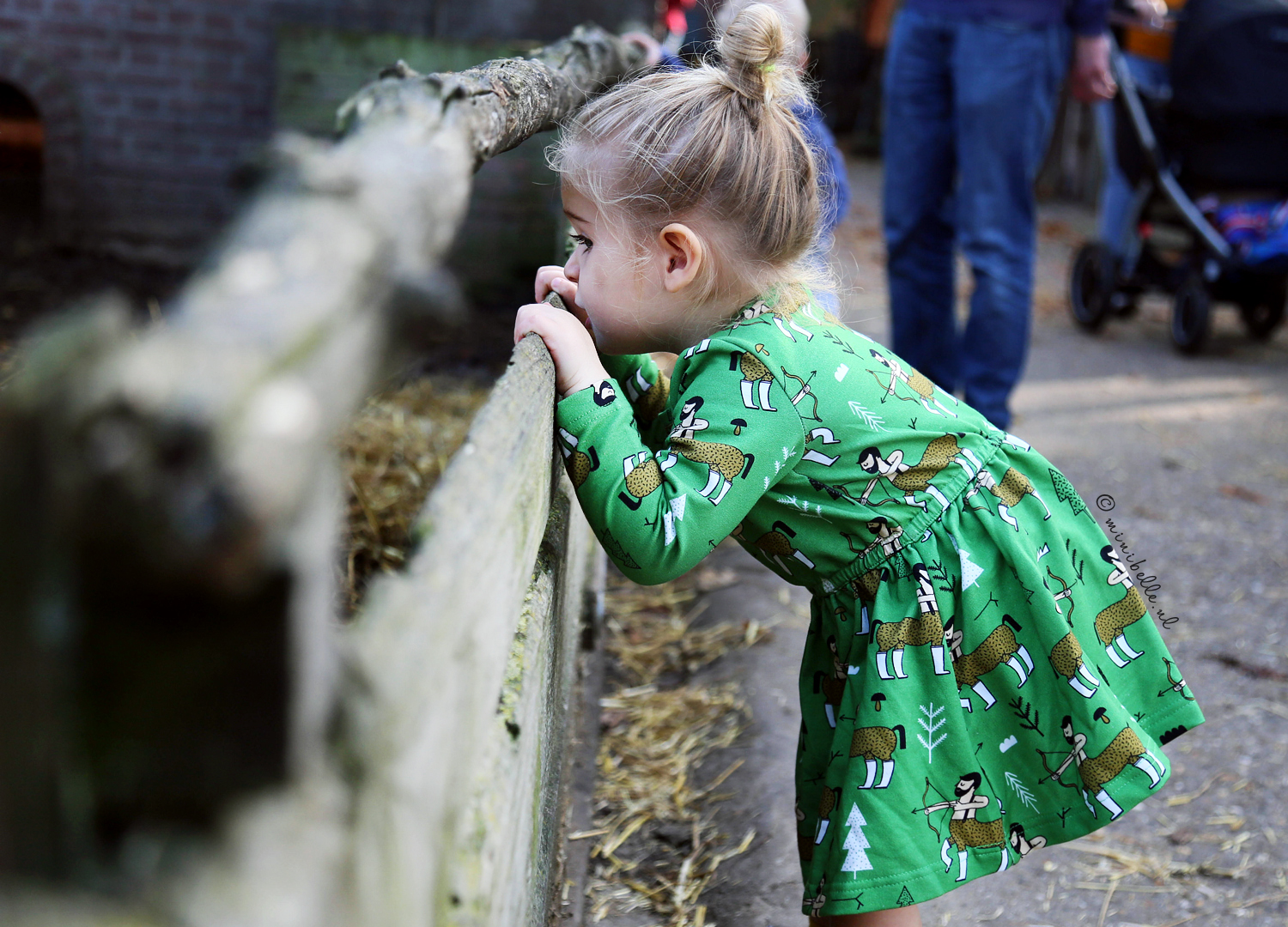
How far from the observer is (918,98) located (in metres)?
3.51

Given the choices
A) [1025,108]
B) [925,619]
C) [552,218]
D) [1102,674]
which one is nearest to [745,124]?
[925,619]

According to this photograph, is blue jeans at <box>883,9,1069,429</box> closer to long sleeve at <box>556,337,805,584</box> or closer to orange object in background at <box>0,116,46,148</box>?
long sleeve at <box>556,337,805,584</box>

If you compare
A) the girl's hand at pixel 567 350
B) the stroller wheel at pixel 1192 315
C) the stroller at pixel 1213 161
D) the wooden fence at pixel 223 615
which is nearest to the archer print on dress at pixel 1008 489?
the girl's hand at pixel 567 350

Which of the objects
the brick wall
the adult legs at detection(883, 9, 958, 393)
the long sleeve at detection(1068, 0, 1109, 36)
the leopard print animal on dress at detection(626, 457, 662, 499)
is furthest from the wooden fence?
the brick wall

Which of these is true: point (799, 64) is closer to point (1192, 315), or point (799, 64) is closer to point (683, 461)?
point (683, 461)

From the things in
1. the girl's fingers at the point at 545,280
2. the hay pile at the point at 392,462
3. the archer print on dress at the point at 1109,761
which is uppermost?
the girl's fingers at the point at 545,280

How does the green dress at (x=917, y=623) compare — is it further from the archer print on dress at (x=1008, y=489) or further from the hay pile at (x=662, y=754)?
the hay pile at (x=662, y=754)

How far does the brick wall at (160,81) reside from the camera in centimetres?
529

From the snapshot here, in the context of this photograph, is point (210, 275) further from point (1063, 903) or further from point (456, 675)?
point (1063, 903)

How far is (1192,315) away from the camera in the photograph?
5.66 m

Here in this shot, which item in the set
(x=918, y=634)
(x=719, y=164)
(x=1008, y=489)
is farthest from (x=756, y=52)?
(x=918, y=634)

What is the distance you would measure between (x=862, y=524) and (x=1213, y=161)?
4.95 m

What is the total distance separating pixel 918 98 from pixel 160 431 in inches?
133

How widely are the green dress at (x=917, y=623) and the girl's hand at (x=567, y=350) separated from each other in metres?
0.07
